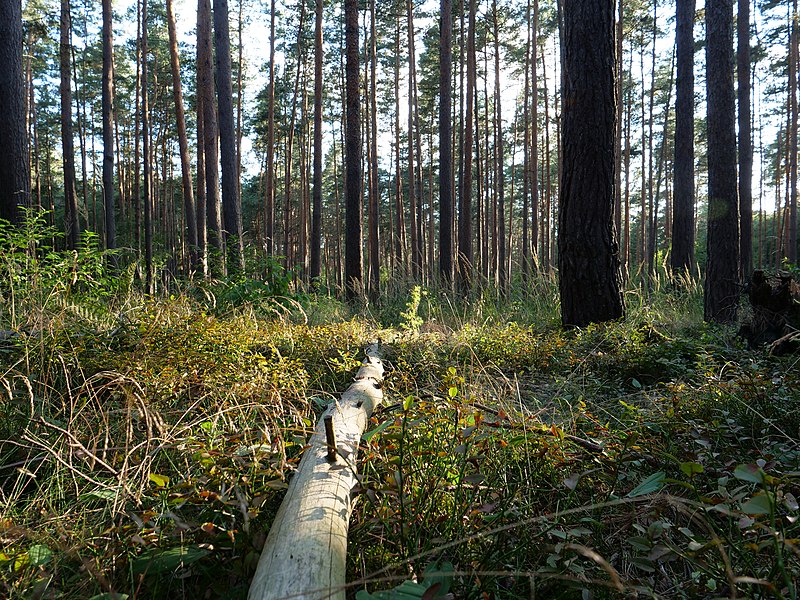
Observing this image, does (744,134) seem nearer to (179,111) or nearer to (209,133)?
(209,133)

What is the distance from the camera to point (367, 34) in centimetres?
1948

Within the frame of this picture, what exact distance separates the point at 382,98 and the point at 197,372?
958 inches

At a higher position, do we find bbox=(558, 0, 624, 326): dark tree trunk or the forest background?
bbox=(558, 0, 624, 326): dark tree trunk

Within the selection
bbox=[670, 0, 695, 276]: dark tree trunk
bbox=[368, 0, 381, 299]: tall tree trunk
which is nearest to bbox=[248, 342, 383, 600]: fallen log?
bbox=[670, 0, 695, 276]: dark tree trunk

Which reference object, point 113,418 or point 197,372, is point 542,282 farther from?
point 113,418

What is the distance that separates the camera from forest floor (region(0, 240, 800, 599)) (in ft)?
4.10

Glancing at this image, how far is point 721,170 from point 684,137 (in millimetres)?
3364

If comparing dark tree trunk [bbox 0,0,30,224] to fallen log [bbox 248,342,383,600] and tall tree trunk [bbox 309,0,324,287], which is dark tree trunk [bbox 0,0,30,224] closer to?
fallen log [bbox 248,342,383,600]

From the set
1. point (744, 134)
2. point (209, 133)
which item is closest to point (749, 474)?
point (209, 133)

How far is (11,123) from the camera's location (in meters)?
5.83

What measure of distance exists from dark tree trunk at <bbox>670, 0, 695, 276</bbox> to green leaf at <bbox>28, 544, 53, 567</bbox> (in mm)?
8910

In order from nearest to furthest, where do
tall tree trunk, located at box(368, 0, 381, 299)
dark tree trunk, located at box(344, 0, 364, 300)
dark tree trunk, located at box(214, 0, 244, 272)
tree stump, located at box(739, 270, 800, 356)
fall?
1. tree stump, located at box(739, 270, 800, 356)
2. dark tree trunk, located at box(344, 0, 364, 300)
3. dark tree trunk, located at box(214, 0, 244, 272)
4. tall tree trunk, located at box(368, 0, 381, 299)

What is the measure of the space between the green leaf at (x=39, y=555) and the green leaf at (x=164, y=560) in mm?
277

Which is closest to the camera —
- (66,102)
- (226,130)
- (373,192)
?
(226,130)
